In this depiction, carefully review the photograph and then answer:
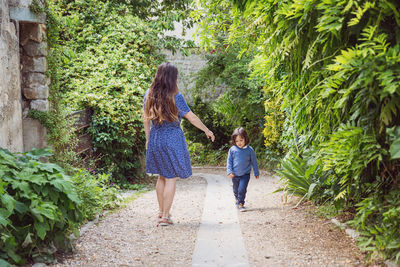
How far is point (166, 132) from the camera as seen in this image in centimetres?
464

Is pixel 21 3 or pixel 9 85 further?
pixel 21 3

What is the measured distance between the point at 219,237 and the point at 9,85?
259 centimetres

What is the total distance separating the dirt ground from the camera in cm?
348

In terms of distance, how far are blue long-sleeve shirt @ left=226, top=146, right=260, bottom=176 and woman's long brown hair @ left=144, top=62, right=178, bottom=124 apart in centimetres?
136

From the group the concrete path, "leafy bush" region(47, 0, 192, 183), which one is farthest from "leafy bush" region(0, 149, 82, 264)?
"leafy bush" region(47, 0, 192, 183)

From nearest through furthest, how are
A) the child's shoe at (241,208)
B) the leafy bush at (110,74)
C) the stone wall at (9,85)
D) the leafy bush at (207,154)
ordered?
the stone wall at (9,85) → the child's shoe at (241,208) → the leafy bush at (110,74) → the leafy bush at (207,154)

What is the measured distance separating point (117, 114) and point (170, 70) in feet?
10.3

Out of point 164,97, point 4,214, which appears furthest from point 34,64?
point 4,214

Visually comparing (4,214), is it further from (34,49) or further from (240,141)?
(240,141)

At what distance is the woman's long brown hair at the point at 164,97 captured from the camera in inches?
Result: 177

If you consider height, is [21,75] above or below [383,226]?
above

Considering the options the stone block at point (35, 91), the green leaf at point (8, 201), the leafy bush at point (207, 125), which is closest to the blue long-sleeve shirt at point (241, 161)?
the stone block at point (35, 91)

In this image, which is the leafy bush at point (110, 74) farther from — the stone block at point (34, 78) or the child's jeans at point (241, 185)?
the child's jeans at point (241, 185)

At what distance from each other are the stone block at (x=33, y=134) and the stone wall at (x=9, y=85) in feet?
0.80
